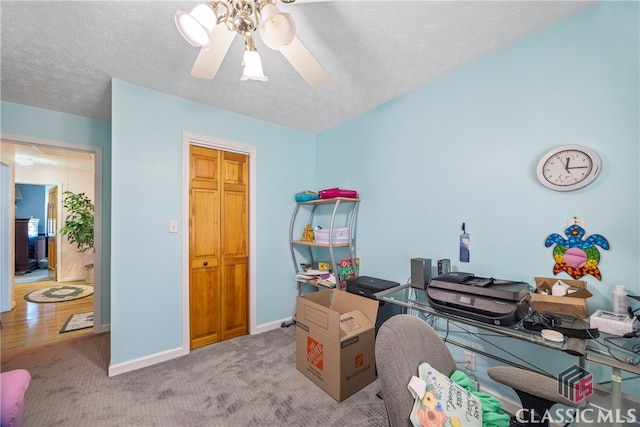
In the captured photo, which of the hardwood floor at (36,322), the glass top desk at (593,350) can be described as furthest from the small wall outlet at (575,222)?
the hardwood floor at (36,322)

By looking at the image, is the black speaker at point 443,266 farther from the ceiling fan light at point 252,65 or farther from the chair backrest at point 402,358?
the ceiling fan light at point 252,65

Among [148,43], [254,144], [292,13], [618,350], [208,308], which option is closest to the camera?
[618,350]

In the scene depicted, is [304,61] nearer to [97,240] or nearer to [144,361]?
[144,361]

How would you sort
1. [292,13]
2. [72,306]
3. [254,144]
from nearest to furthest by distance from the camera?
1. [292,13]
2. [254,144]
3. [72,306]

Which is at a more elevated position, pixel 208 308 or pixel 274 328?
pixel 208 308

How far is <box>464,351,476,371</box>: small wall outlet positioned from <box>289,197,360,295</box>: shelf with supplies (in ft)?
3.90

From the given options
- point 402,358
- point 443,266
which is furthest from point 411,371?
point 443,266

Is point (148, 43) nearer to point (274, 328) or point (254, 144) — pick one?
point (254, 144)

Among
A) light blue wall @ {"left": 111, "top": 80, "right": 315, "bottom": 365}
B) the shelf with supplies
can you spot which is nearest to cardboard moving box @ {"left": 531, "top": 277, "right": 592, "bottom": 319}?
the shelf with supplies

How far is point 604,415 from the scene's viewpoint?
115 centimetres

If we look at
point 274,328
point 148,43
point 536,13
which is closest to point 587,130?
point 536,13

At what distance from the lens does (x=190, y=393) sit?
1.96 meters

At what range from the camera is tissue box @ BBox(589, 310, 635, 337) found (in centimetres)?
120

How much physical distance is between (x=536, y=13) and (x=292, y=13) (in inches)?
55.2
